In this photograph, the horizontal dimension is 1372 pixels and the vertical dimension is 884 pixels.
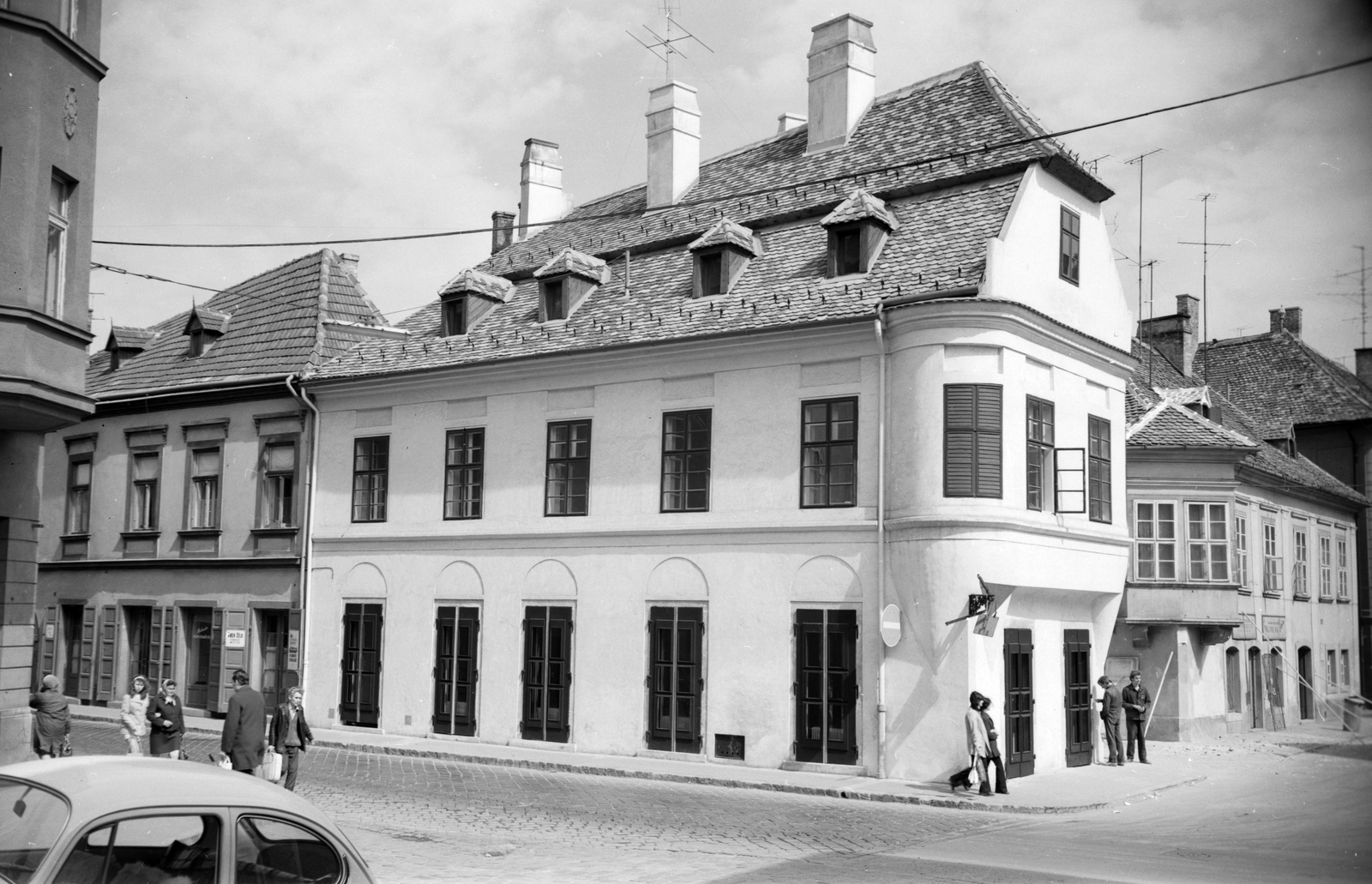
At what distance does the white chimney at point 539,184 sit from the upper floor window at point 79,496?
12764 mm

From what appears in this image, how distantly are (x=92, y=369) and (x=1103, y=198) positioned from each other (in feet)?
89.2

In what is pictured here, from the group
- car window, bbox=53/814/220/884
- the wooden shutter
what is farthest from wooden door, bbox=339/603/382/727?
car window, bbox=53/814/220/884

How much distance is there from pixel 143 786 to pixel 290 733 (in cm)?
1078

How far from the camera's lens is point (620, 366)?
24984 millimetres

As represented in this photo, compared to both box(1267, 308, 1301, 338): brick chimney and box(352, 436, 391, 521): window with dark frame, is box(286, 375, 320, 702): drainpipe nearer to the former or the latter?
box(352, 436, 391, 521): window with dark frame

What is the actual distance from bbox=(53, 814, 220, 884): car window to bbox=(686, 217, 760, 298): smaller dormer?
62.0 feet

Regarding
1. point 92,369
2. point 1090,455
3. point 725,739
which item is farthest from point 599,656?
point 92,369

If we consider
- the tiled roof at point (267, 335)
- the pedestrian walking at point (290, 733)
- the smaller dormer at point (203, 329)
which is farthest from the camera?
the smaller dormer at point (203, 329)

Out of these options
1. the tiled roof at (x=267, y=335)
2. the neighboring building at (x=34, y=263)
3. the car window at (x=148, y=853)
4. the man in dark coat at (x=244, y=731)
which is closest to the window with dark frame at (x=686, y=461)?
the neighboring building at (x=34, y=263)

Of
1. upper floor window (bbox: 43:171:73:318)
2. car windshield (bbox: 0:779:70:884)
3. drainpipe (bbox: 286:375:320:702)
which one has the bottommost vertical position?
car windshield (bbox: 0:779:70:884)

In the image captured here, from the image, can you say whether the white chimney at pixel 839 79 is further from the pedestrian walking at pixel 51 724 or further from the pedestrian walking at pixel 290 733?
the pedestrian walking at pixel 51 724

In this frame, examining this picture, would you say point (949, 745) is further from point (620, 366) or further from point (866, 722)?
point (620, 366)

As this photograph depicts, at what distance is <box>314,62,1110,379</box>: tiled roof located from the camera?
22.6 metres

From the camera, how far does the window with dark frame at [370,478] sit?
94.0 ft
